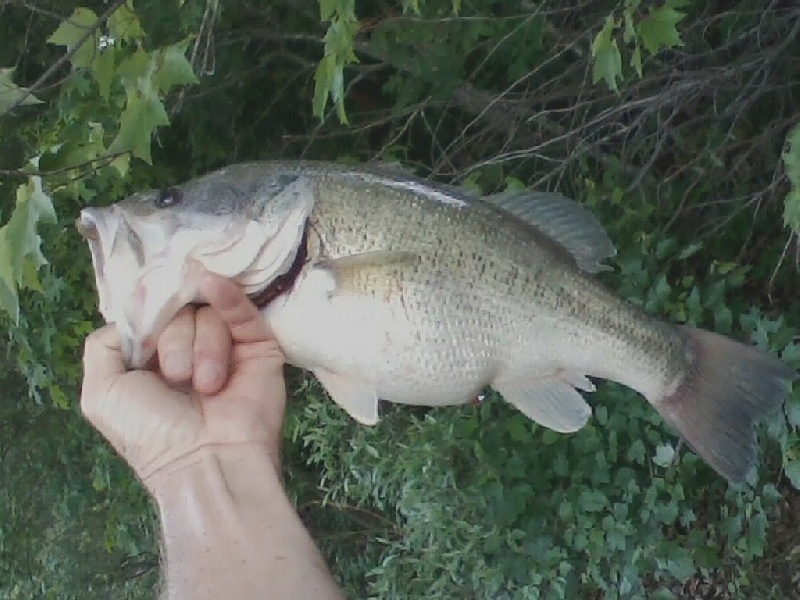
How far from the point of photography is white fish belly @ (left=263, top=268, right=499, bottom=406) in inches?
55.6

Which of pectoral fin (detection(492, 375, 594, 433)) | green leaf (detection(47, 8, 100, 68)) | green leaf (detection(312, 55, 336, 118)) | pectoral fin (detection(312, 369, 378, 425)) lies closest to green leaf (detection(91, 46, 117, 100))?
green leaf (detection(47, 8, 100, 68))

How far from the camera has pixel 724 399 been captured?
163 centimetres

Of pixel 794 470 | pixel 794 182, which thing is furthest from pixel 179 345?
pixel 794 470

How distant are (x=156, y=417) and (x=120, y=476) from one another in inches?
85.8

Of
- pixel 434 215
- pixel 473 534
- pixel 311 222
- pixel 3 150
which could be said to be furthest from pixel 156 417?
pixel 3 150

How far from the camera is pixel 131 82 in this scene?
5.28ft

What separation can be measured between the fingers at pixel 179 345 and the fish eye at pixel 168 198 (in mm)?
169

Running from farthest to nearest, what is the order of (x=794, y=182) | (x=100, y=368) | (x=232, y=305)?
1. (x=794, y=182)
2. (x=100, y=368)
3. (x=232, y=305)

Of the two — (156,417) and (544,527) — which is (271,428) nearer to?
(156,417)

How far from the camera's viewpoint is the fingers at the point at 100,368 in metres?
1.50

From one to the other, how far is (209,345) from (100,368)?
0.73 feet

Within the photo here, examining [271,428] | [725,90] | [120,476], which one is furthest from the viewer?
[120,476]

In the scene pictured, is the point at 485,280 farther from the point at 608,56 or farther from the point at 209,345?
the point at 608,56

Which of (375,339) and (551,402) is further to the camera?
(551,402)
